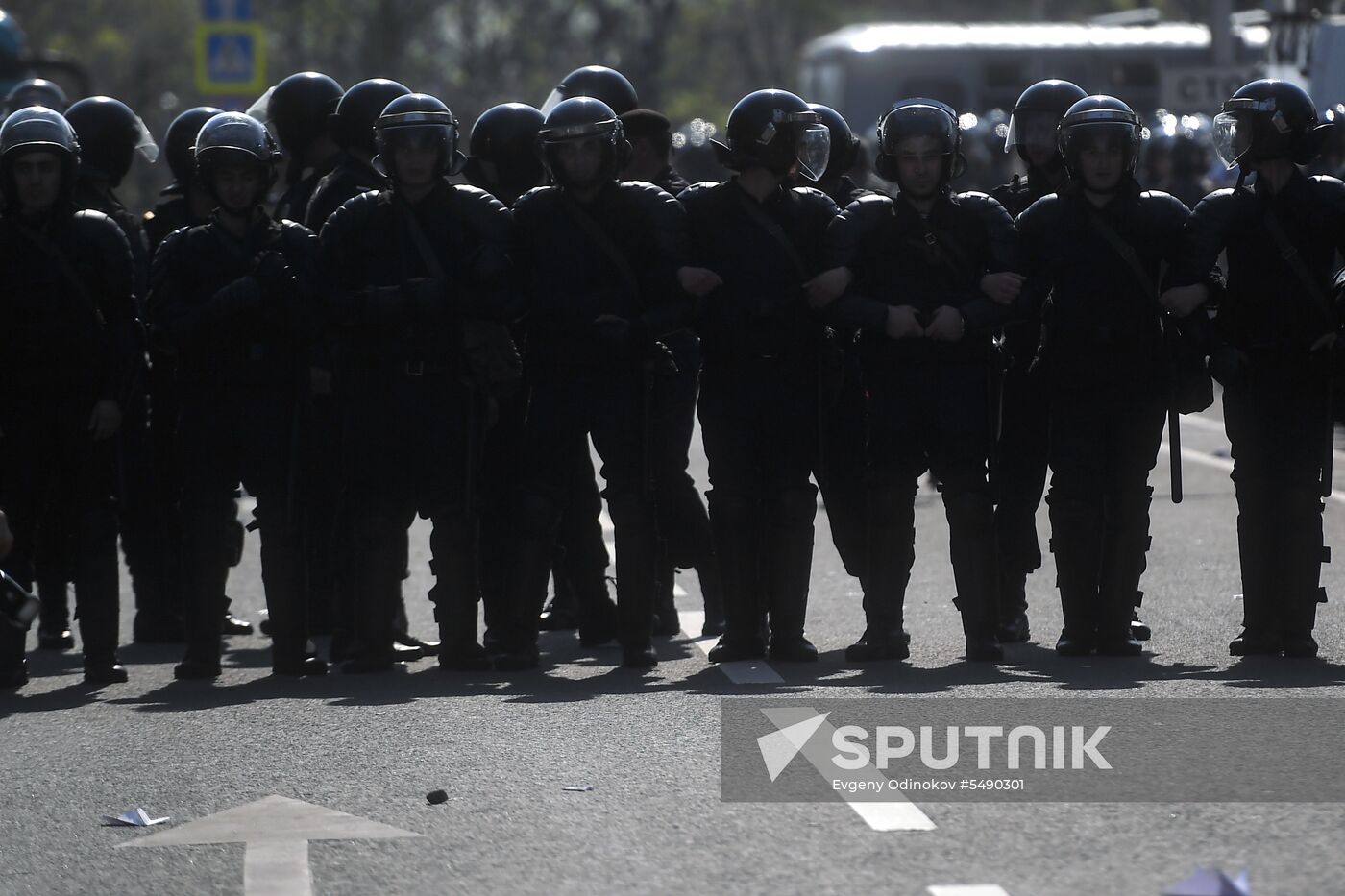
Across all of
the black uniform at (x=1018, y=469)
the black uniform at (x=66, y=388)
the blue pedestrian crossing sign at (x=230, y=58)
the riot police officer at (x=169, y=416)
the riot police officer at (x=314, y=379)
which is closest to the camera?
the black uniform at (x=66, y=388)

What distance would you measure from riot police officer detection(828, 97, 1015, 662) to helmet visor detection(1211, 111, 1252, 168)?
0.82 meters

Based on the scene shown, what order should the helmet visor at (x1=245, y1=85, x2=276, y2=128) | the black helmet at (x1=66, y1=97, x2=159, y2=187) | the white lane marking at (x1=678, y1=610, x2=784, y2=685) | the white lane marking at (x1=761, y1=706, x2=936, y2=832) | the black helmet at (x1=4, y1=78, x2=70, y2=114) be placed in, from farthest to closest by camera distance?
the black helmet at (x1=4, y1=78, x2=70, y2=114), the helmet visor at (x1=245, y1=85, x2=276, y2=128), the black helmet at (x1=66, y1=97, x2=159, y2=187), the white lane marking at (x1=678, y1=610, x2=784, y2=685), the white lane marking at (x1=761, y1=706, x2=936, y2=832)

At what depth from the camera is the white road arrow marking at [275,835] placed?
5.81m

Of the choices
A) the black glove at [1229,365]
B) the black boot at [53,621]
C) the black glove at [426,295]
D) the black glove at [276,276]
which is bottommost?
the black boot at [53,621]

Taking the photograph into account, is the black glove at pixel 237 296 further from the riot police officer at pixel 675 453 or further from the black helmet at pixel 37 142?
the riot police officer at pixel 675 453

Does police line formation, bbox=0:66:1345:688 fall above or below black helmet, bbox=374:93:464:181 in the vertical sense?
below

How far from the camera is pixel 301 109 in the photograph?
10445mm

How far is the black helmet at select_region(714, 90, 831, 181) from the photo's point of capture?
8766 millimetres

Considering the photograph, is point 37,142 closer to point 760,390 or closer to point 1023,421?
point 760,390

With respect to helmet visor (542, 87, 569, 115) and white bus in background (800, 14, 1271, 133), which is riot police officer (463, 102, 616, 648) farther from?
white bus in background (800, 14, 1271, 133)

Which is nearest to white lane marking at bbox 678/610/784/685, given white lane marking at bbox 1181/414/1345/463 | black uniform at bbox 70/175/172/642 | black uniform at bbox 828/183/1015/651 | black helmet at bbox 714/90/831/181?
black uniform at bbox 828/183/1015/651

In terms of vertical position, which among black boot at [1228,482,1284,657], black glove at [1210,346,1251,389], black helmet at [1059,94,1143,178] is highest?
black helmet at [1059,94,1143,178]

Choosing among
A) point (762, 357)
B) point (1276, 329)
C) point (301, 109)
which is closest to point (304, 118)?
point (301, 109)

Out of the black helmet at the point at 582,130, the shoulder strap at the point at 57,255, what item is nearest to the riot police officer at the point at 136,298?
the shoulder strap at the point at 57,255
